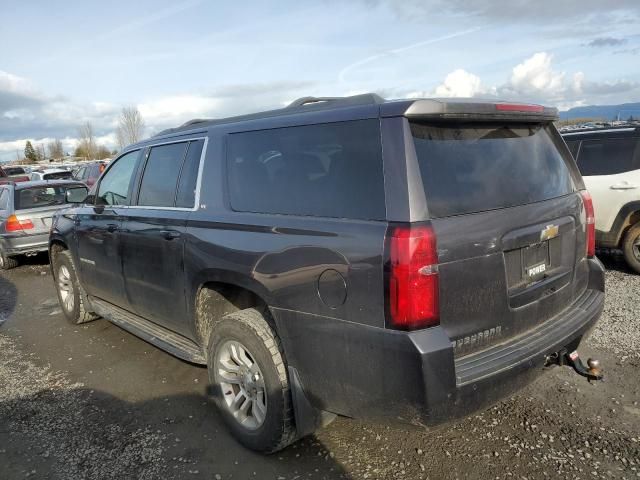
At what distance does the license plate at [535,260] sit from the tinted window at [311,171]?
92 centimetres

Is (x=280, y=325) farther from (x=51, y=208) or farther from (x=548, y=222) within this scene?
(x=51, y=208)

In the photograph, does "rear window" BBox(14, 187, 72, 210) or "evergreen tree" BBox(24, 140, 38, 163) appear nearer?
"rear window" BBox(14, 187, 72, 210)

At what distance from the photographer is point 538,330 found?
2.79 m

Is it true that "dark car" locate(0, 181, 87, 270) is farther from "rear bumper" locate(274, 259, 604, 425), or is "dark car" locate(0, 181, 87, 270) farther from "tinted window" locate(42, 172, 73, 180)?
"tinted window" locate(42, 172, 73, 180)

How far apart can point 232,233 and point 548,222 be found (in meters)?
1.86

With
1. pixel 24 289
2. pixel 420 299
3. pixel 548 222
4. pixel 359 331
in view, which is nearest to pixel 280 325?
pixel 359 331

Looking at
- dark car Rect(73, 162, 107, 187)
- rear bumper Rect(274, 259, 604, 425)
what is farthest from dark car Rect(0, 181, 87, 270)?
dark car Rect(73, 162, 107, 187)

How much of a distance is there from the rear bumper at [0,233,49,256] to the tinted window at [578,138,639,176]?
29.8 ft

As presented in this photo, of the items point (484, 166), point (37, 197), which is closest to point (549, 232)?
point (484, 166)

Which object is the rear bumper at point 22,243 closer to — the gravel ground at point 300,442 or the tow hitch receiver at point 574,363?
the gravel ground at point 300,442

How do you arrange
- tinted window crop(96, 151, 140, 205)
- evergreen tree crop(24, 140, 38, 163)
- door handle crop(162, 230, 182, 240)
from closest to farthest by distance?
door handle crop(162, 230, 182, 240), tinted window crop(96, 151, 140, 205), evergreen tree crop(24, 140, 38, 163)

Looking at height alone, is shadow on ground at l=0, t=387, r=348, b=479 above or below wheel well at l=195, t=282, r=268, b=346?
below

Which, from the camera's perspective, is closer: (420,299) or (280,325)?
(420,299)

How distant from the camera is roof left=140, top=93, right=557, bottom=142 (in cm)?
238
